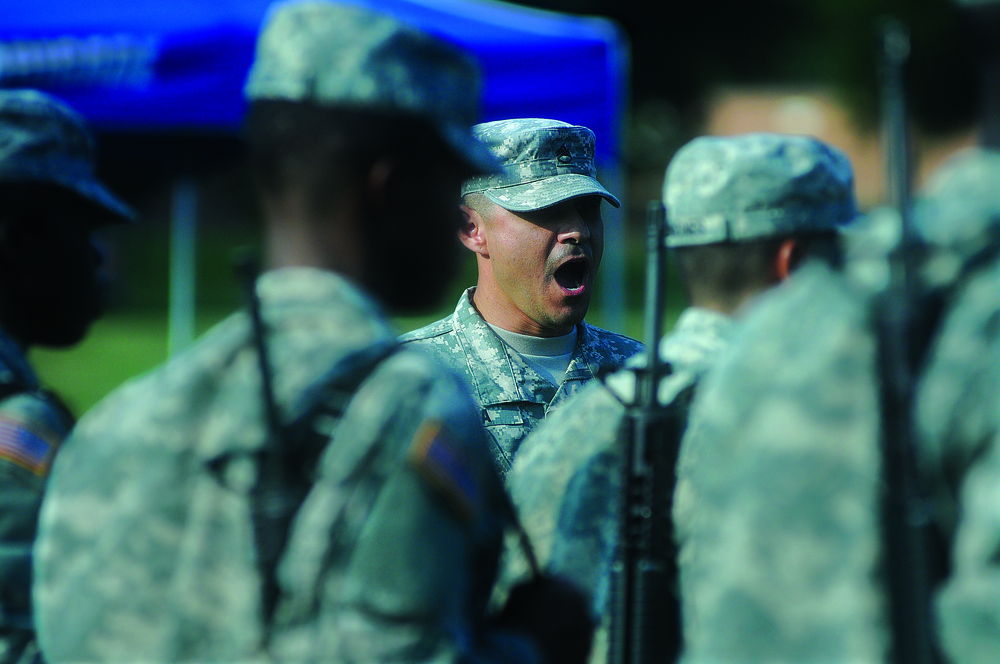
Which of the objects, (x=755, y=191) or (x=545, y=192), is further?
(x=545, y=192)

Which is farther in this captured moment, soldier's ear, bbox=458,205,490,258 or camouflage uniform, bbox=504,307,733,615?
soldier's ear, bbox=458,205,490,258

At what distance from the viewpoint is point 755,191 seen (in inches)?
89.7

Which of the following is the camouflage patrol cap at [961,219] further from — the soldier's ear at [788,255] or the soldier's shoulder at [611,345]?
the soldier's shoulder at [611,345]

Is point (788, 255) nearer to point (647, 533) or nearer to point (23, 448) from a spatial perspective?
point (647, 533)

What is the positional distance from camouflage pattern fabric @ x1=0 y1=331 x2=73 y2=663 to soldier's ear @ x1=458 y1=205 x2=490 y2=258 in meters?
1.62

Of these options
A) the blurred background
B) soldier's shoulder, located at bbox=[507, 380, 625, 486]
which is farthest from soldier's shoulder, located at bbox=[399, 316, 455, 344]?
soldier's shoulder, located at bbox=[507, 380, 625, 486]

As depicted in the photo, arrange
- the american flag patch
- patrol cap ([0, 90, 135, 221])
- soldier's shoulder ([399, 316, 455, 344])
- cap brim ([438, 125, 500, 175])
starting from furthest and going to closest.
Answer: soldier's shoulder ([399, 316, 455, 344]) → patrol cap ([0, 90, 135, 221]) → the american flag patch → cap brim ([438, 125, 500, 175])

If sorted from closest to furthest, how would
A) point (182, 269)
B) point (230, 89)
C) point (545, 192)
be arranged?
point (545, 192) → point (230, 89) → point (182, 269)

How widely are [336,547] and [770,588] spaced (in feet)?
1.82

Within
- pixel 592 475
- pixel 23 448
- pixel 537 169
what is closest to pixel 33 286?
pixel 23 448

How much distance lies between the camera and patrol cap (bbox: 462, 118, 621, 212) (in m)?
3.26

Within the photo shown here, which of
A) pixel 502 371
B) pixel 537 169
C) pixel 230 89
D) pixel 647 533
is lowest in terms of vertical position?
pixel 647 533

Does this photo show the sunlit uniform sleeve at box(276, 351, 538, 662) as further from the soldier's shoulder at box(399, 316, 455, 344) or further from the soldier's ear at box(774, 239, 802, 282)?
the soldier's shoulder at box(399, 316, 455, 344)

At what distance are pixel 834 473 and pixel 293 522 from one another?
0.69 meters
